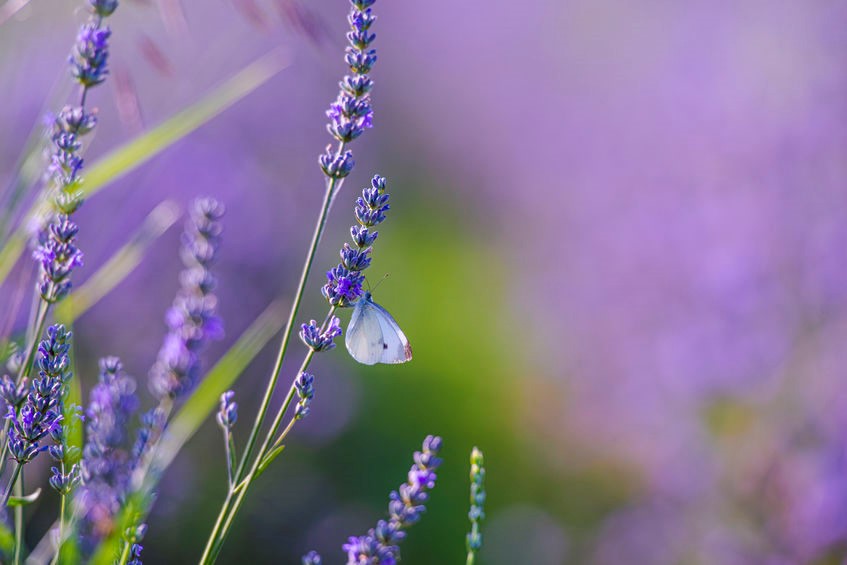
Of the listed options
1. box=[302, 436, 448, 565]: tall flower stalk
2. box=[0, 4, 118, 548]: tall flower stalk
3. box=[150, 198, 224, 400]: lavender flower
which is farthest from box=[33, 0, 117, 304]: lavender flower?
box=[302, 436, 448, 565]: tall flower stalk

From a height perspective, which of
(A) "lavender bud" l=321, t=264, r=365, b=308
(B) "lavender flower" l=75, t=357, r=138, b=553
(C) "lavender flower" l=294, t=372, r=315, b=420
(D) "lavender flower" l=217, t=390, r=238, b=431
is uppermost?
(A) "lavender bud" l=321, t=264, r=365, b=308

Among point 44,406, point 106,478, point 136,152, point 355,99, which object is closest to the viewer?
point 106,478

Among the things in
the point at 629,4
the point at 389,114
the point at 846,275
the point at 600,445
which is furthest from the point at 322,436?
the point at 629,4

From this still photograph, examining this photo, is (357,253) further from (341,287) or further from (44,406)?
(44,406)

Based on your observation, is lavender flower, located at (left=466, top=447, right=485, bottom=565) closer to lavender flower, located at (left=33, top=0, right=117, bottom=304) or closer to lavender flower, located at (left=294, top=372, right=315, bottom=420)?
lavender flower, located at (left=294, top=372, right=315, bottom=420)

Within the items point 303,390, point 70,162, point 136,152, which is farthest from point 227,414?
point 136,152

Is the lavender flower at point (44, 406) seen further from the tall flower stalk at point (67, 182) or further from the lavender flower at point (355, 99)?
the lavender flower at point (355, 99)

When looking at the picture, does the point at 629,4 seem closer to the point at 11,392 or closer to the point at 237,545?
the point at 237,545
